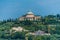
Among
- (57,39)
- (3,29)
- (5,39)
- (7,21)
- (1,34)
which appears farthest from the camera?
(7,21)

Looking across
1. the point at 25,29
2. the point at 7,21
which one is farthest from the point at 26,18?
the point at 25,29

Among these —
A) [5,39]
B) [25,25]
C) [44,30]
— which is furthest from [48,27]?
[5,39]

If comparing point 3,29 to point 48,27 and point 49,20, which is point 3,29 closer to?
point 48,27

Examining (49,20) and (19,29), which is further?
(49,20)

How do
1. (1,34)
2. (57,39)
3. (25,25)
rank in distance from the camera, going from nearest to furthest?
(57,39) → (1,34) → (25,25)

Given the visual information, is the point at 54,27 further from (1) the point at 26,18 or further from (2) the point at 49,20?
(1) the point at 26,18

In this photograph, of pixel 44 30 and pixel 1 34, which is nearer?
pixel 1 34

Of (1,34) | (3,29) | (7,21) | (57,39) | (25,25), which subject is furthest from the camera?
(7,21)

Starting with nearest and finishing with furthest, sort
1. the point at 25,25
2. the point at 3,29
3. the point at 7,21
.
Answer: the point at 3,29 → the point at 25,25 → the point at 7,21
